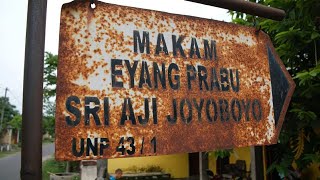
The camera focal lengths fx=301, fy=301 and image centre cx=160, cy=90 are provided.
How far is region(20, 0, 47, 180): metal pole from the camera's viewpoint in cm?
85

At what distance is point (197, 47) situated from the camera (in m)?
1.17

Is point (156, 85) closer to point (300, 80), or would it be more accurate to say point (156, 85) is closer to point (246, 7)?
point (246, 7)

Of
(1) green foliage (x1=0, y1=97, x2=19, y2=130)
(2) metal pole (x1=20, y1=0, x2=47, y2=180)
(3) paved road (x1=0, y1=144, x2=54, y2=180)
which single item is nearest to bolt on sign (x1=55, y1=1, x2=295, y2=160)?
(2) metal pole (x1=20, y1=0, x2=47, y2=180)

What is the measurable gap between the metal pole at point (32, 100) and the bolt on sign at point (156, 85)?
6cm

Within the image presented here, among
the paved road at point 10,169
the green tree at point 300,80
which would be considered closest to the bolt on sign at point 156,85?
the green tree at point 300,80

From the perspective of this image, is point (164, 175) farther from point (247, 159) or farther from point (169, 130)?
point (169, 130)

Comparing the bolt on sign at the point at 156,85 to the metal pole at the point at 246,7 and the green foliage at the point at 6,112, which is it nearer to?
the metal pole at the point at 246,7

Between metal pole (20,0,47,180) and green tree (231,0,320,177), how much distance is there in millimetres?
2184

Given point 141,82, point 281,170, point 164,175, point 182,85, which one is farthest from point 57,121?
point 164,175

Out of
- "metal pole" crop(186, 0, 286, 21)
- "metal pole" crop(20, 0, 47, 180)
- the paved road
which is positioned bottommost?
the paved road

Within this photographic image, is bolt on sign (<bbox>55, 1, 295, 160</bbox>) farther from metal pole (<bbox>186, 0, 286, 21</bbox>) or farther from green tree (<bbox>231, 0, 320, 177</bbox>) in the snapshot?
green tree (<bbox>231, 0, 320, 177</bbox>)

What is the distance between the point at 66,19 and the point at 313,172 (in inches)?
224

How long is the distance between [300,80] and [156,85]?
2.10 meters

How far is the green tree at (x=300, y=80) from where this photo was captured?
261 centimetres
